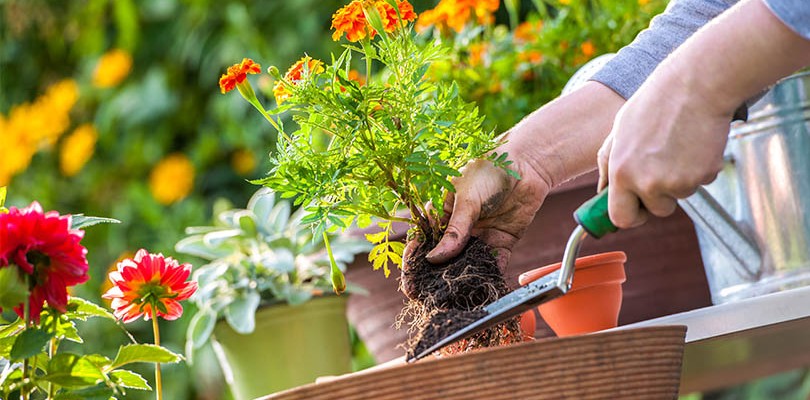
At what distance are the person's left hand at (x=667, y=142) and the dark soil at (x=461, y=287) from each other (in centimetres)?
18

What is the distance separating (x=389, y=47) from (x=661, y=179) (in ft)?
0.90

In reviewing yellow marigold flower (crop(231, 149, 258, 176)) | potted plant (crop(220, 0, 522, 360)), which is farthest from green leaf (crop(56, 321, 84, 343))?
yellow marigold flower (crop(231, 149, 258, 176))

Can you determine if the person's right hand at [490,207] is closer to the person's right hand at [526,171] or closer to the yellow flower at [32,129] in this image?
the person's right hand at [526,171]

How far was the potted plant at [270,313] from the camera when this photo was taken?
156 cm

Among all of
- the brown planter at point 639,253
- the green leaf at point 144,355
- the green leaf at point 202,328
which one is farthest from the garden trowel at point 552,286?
the green leaf at point 202,328

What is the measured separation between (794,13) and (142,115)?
7.77 feet

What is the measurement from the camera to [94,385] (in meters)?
0.84

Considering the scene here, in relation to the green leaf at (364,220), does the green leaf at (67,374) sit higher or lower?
lower

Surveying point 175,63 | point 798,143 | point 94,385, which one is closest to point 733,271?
point 798,143

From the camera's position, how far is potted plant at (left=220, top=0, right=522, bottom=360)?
2.71ft

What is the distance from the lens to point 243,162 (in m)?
2.70

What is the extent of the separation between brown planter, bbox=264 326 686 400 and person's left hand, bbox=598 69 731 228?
111 millimetres

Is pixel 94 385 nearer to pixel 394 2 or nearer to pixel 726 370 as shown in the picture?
pixel 394 2

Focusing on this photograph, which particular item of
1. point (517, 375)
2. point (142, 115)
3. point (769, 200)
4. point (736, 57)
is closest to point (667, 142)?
point (736, 57)
